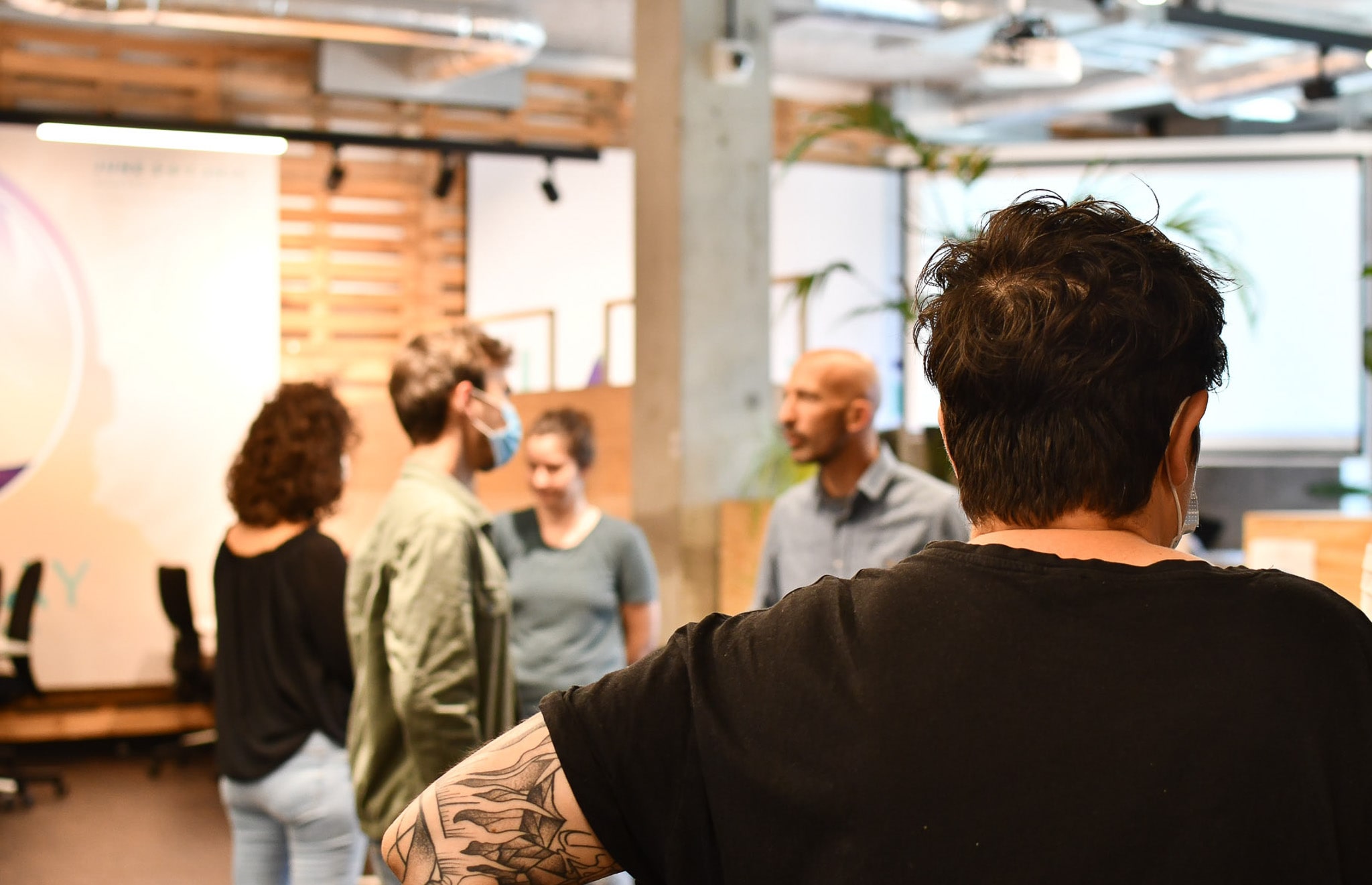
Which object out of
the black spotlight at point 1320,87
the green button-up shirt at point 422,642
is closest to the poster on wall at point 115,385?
the green button-up shirt at point 422,642

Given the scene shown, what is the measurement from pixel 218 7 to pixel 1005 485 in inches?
222

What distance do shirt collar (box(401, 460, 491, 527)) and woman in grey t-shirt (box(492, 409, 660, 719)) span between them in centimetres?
88

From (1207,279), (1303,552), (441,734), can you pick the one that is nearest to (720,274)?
(1303,552)

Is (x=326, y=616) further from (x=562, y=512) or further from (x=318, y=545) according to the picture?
(x=562, y=512)

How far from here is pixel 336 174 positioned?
7449 millimetres

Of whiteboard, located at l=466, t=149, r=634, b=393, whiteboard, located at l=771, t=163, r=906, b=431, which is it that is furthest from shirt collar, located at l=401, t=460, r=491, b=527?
whiteboard, located at l=771, t=163, r=906, b=431

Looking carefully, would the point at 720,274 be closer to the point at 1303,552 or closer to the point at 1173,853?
the point at 1303,552

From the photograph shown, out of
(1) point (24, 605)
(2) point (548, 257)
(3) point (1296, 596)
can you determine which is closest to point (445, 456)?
(3) point (1296, 596)

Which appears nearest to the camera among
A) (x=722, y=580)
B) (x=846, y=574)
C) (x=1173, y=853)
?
(x=1173, y=853)

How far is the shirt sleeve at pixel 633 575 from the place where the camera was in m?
3.31

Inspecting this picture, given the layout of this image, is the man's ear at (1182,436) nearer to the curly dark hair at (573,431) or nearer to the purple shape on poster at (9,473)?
the curly dark hair at (573,431)

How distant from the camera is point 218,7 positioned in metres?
5.68

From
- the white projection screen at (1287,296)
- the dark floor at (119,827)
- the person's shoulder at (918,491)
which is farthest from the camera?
the white projection screen at (1287,296)

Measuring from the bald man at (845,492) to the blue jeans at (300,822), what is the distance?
1.16 meters
